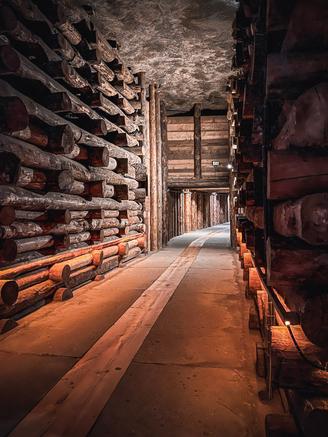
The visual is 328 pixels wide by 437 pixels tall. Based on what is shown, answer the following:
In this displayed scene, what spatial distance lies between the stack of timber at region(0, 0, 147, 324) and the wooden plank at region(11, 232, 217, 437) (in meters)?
1.50

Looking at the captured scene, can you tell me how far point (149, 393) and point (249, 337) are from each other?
1658 millimetres

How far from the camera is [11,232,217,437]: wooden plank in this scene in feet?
7.61

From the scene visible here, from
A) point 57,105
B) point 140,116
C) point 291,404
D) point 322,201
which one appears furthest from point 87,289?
point 140,116

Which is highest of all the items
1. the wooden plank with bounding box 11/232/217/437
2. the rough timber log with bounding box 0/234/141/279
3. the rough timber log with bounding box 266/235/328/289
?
the rough timber log with bounding box 266/235/328/289

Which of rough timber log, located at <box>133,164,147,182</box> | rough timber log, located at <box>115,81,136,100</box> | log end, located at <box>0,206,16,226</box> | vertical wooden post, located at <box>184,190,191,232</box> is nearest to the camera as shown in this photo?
log end, located at <box>0,206,16,226</box>

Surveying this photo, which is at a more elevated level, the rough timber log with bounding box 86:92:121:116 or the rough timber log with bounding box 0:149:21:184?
the rough timber log with bounding box 86:92:121:116

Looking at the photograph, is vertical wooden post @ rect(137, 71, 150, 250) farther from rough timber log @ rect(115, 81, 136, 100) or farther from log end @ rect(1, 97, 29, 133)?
log end @ rect(1, 97, 29, 133)

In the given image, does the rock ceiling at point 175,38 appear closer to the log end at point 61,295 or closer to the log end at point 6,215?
the log end at point 6,215

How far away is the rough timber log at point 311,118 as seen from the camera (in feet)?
5.36

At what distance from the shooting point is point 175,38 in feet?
29.5

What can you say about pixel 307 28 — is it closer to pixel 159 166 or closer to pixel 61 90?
pixel 61 90

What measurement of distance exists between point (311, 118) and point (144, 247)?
9661mm

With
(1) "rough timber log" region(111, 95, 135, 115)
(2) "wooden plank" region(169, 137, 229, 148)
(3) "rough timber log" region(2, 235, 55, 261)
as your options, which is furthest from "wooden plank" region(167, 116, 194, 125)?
(3) "rough timber log" region(2, 235, 55, 261)

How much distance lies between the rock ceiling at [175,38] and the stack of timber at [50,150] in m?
1.00
